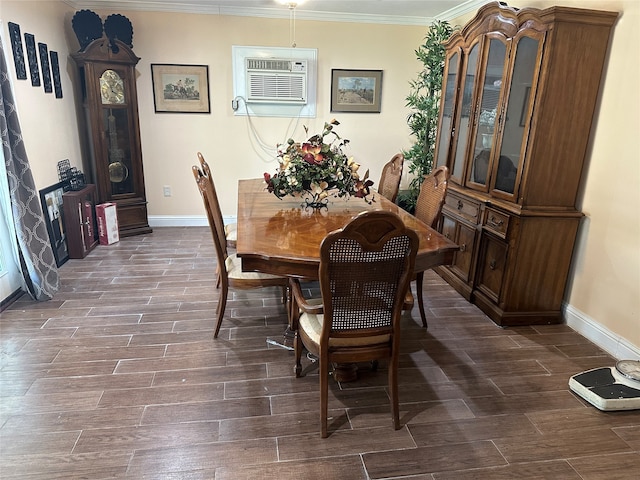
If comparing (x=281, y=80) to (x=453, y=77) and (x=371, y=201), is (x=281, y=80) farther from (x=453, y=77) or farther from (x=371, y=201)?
(x=371, y=201)

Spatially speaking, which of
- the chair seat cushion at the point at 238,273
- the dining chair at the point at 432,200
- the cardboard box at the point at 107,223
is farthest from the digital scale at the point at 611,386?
the cardboard box at the point at 107,223

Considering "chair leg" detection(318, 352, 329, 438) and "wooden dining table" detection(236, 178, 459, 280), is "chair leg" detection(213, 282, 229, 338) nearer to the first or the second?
"wooden dining table" detection(236, 178, 459, 280)

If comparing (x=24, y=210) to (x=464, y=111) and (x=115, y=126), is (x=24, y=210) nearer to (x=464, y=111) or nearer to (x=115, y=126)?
(x=115, y=126)

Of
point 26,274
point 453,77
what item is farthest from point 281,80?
point 26,274

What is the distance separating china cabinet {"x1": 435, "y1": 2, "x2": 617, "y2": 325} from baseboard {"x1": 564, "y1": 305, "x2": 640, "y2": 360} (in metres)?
0.10

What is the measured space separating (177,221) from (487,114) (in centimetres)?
375

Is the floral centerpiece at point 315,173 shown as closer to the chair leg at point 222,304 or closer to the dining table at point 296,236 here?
the dining table at point 296,236

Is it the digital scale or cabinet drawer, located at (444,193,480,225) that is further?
cabinet drawer, located at (444,193,480,225)

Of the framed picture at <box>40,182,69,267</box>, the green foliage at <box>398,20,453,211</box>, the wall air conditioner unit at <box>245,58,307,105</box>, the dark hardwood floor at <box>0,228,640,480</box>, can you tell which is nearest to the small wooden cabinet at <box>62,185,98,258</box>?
the framed picture at <box>40,182,69,267</box>

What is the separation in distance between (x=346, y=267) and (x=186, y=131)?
3934 mm

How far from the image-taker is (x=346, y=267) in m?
1.69

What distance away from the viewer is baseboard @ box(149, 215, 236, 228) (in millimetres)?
5180

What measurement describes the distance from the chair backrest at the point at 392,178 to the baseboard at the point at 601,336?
4.98ft

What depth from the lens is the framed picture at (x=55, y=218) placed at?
144 inches
